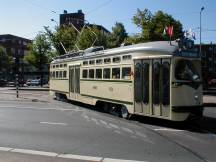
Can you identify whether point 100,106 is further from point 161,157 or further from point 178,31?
point 178,31

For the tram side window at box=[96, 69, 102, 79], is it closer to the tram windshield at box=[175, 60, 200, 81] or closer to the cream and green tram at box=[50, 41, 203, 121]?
the cream and green tram at box=[50, 41, 203, 121]

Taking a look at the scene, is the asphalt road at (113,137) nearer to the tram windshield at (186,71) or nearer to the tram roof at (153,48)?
the tram windshield at (186,71)

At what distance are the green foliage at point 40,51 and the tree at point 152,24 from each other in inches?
940

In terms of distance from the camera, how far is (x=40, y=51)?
231ft

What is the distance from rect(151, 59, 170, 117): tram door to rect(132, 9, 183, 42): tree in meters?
30.9

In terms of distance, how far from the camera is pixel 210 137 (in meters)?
12.8

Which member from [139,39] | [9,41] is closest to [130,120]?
[139,39]

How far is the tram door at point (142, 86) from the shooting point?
51.0 ft

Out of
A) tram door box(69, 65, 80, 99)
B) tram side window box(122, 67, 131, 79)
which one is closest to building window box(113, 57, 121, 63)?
tram side window box(122, 67, 131, 79)

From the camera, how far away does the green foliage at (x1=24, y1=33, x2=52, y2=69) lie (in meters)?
69.2

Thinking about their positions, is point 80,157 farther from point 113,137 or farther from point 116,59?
point 116,59

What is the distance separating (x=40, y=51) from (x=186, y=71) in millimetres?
57370

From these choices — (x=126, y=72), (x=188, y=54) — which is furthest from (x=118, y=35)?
(x=188, y=54)

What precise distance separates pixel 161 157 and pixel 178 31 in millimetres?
42378
